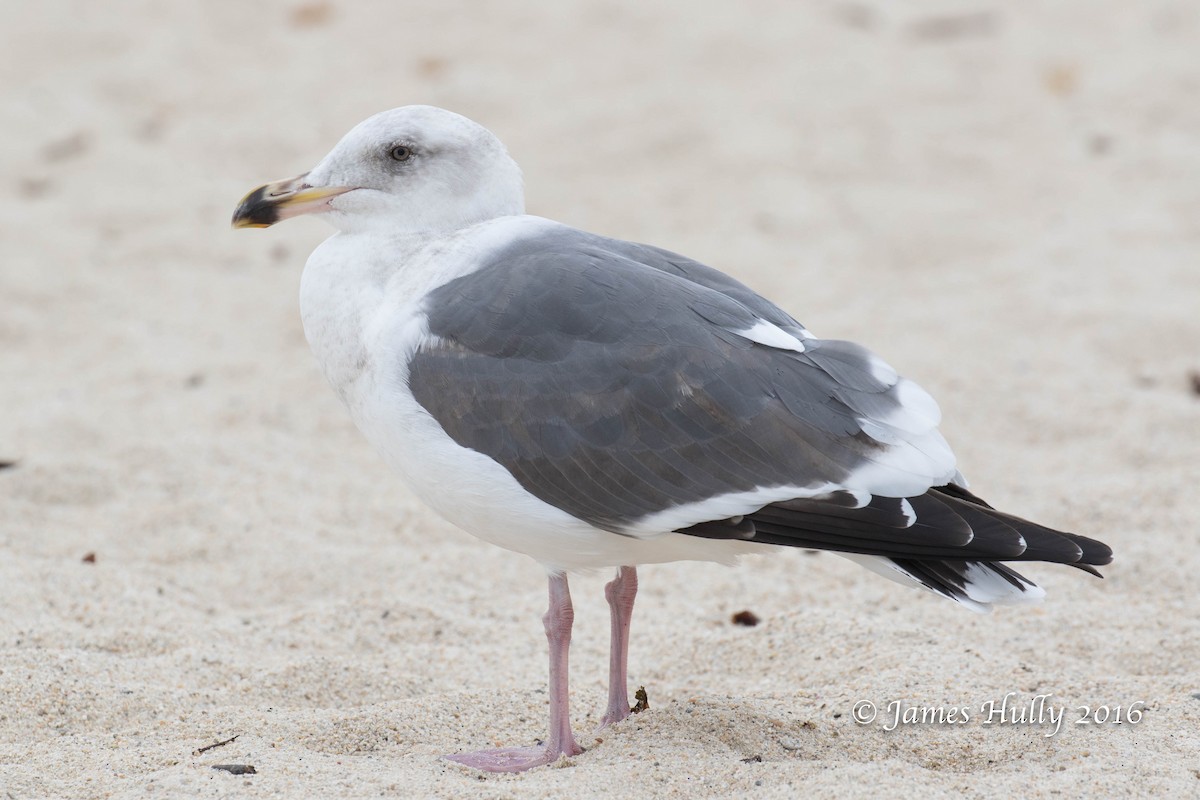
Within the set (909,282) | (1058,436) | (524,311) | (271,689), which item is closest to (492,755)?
(271,689)

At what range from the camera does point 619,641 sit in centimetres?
355

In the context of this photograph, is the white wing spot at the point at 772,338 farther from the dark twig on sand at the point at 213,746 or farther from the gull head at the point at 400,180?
the dark twig on sand at the point at 213,746

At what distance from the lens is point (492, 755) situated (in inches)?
129

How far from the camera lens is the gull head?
357cm

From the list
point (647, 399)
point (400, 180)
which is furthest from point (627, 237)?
point (647, 399)

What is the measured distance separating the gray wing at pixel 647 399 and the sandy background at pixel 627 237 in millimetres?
626

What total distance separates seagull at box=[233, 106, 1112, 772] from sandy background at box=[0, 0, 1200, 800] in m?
0.45

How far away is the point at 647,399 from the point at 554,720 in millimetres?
787

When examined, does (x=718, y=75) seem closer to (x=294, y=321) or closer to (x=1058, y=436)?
(x=294, y=321)

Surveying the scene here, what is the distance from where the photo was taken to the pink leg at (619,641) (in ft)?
11.5

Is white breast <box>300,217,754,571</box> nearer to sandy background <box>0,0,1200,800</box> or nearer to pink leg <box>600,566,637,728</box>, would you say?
pink leg <box>600,566,637,728</box>

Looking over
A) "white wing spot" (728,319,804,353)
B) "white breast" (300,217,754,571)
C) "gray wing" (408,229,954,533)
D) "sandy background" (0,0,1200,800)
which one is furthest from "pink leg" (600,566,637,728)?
"white wing spot" (728,319,804,353)

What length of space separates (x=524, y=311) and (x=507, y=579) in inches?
56.1

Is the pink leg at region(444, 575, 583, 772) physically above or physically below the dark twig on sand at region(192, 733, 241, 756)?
above
